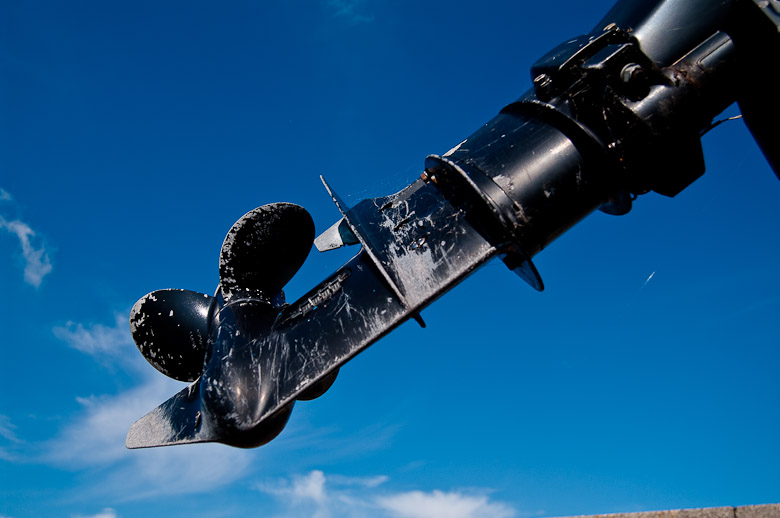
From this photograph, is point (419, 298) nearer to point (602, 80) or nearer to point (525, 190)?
point (525, 190)

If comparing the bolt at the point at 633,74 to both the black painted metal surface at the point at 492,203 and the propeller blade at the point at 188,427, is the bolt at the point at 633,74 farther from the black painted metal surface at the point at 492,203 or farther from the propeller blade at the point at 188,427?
the propeller blade at the point at 188,427

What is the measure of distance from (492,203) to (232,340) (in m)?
1.21

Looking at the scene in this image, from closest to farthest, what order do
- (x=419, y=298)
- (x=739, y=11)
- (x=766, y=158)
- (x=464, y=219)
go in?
(x=419, y=298) < (x=464, y=219) < (x=739, y=11) < (x=766, y=158)

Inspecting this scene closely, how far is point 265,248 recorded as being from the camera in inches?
97.5

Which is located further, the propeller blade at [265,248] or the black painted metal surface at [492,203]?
the propeller blade at [265,248]

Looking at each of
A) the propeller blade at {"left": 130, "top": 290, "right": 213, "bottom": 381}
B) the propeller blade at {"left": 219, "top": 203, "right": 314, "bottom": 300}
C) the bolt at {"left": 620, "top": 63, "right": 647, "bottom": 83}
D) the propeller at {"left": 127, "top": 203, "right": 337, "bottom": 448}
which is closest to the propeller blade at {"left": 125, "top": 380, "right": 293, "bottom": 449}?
the propeller at {"left": 127, "top": 203, "right": 337, "bottom": 448}

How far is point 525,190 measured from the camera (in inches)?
85.4

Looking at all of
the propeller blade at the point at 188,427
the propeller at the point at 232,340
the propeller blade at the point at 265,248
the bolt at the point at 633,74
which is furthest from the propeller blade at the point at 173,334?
the bolt at the point at 633,74

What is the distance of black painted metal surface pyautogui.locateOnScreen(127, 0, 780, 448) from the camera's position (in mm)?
2088

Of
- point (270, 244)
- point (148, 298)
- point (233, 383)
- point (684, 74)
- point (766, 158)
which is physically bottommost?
point (766, 158)

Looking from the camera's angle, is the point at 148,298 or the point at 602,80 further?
the point at 148,298

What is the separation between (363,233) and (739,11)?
1880 mm

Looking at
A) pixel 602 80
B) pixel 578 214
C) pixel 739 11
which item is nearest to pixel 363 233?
pixel 578 214

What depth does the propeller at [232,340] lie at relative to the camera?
2.07 m
